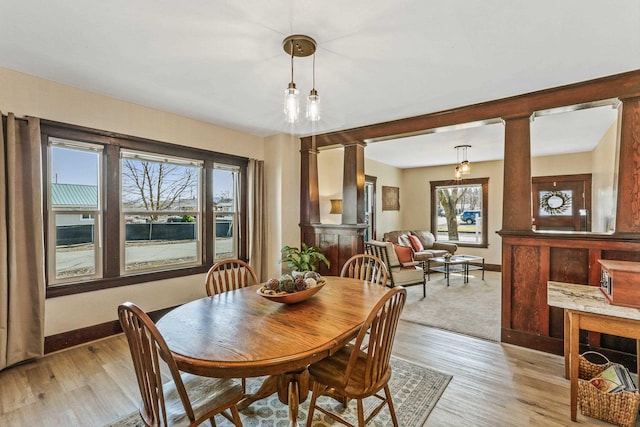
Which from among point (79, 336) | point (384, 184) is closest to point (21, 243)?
point (79, 336)

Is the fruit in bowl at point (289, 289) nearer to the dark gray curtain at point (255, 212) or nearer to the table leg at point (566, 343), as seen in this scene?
the table leg at point (566, 343)

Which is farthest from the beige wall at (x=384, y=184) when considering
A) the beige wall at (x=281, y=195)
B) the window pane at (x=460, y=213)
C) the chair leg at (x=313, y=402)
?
the chair leg at (x=313, y=402)

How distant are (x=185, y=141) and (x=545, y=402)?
14.6 feet

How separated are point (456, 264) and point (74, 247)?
5836mm

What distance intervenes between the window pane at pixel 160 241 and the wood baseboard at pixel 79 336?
0.63 metres

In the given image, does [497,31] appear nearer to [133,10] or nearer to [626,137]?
[626,137]

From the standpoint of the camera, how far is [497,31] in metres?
2.02

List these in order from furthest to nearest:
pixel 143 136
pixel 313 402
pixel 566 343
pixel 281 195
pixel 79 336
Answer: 1. pixel 281 195
2. pixel 143 136
3. pixel 79 336
4. pixel 566 343
5. pixel 313 402

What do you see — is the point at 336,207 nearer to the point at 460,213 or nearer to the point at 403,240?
the point at 403,240

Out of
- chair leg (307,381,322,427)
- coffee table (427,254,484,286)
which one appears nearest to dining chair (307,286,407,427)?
chair leg (307,381,322,427)

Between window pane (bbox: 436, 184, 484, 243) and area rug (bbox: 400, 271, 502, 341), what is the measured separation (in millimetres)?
1646

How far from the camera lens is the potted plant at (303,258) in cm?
432

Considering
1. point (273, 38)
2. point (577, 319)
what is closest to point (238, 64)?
point (273, 38)

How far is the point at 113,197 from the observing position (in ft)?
10.8
